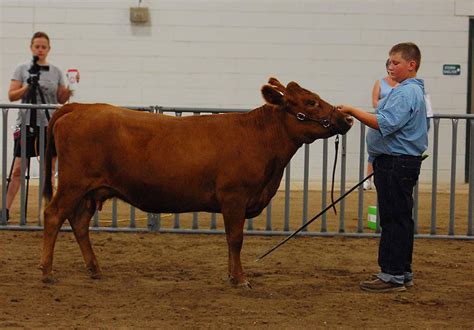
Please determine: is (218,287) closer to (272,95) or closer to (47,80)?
(272,95)

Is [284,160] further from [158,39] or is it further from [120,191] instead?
[158,39]

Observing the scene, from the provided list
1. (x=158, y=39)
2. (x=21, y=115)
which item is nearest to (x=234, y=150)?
(x=21, y=115)

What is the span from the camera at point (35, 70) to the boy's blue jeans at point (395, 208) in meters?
4.30

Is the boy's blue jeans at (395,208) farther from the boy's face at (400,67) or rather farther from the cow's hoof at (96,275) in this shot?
the cow's hoof at (96,275)

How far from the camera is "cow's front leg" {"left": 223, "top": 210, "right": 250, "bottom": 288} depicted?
7.31 m

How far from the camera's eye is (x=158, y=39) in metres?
Answer: 16.2

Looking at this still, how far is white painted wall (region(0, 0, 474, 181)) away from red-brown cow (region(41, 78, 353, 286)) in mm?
8778

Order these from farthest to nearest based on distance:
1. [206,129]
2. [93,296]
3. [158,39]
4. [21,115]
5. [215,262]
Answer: [158,39], [21,115], [215,262], [206,129], [93,296]

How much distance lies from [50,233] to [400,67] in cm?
280

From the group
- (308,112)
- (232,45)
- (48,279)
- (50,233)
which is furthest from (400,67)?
(232,45)

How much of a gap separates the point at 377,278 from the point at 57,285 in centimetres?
235

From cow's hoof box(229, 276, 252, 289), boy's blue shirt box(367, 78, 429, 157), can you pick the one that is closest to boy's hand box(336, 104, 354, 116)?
boy's blue shirt box(367, 78, 429, 157)

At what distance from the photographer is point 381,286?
7.42 m

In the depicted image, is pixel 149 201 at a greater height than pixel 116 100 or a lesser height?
lesser
